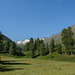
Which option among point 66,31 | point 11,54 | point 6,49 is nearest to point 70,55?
point 66,31

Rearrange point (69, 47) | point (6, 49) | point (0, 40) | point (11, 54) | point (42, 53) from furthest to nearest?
point (6, 49) → point (11, 54) → point (42, 53) → point (69, 47) → point (0, 40)

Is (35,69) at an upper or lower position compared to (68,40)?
lower

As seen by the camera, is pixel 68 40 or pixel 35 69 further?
pixel 68 40

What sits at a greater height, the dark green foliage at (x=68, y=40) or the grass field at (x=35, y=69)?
the dark green foliage at (x=68, y=40)

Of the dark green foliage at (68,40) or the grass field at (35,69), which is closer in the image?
the grass field at (35,69)

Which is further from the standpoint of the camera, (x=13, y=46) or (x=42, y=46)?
(x=13, y=46)

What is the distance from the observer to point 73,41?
225ft

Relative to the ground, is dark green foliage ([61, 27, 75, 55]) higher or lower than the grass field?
higher

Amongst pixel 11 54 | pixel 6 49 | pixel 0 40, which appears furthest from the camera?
pixel 6 49

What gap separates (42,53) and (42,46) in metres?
7.77

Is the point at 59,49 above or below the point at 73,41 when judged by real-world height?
below

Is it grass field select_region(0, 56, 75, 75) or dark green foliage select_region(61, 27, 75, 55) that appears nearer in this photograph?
grass field select_region(0, 56, 75, 75)

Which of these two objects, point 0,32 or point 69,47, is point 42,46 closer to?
point 69,47

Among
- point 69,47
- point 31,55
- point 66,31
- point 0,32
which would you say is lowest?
point 31,55
